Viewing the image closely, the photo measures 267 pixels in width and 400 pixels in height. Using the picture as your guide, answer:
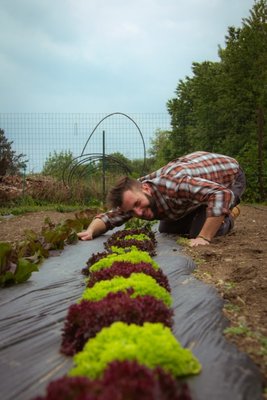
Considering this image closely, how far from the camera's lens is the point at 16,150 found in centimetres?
1509

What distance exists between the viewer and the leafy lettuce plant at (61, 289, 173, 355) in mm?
1808

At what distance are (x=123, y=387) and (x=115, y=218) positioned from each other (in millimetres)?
4121

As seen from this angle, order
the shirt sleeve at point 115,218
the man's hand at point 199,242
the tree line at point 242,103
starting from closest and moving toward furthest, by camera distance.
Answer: the man's hand at point 199,242 < the shirt sleeve at point 115,218 < the tree line at point 242,103

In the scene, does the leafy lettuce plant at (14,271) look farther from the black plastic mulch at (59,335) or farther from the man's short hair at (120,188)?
the man's short hair at (120,188)

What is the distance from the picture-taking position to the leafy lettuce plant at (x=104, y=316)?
5.93ft

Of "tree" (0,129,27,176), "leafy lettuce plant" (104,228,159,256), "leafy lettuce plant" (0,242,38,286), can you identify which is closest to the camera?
"leafy lettuce plant" (0,242,38,286)

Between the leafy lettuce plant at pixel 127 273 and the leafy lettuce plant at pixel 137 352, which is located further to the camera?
the leafy lettuce plant at pixel 127 273

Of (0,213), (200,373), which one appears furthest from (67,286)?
(0,213)

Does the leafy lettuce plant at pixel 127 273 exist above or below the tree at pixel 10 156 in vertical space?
below

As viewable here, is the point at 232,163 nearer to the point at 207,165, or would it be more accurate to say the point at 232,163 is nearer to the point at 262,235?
the point at 207,165

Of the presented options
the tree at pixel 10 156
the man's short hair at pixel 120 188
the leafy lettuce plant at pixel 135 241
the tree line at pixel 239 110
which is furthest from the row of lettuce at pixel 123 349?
the tree at pixel 10 156

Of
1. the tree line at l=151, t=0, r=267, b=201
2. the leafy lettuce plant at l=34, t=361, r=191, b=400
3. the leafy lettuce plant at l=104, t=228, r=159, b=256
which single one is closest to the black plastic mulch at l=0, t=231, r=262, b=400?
the leafy lettuce plant at l=34, t=361, r=191, b=400

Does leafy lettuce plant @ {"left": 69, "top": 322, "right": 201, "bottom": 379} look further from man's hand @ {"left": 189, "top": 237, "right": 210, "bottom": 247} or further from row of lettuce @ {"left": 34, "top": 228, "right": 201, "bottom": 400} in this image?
man's hand @ {"left": 189, "top": 237, "right": 210, "bottom": 247}

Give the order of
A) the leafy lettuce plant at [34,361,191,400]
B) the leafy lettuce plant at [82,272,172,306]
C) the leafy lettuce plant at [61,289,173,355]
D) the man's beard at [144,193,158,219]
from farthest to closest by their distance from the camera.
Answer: the man's beard at [144,193,158,219] < the leafy lettuce plant at [82,272,172,306] < the leafy lettuce plant at [61,289,173,355] < the leafy lettuce plant at [34,361,191,400]
